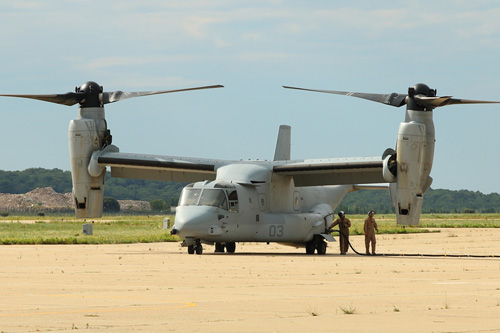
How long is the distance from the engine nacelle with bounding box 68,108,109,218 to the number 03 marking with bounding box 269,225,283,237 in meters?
5.86

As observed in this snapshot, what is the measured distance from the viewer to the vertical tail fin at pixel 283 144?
122ft

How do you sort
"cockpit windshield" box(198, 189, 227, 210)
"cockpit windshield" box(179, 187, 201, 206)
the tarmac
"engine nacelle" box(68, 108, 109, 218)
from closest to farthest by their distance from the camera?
the tarmac < "cockpit windshield" box(198, 189, 227, 210) < "cockpit windshield" box(179, 187, 201, 206) < "engine nacelle" box(68, 108, 109, 218)

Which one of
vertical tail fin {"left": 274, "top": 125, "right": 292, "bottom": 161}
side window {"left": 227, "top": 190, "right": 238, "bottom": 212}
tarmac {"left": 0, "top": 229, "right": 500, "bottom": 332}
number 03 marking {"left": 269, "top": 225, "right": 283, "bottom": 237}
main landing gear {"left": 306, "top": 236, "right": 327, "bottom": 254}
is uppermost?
vertical tail fin {"left": 274, "top": 125, "right": 292, "bottom": 161}

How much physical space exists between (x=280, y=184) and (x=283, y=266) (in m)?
8.91

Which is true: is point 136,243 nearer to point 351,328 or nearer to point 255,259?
point 255,259

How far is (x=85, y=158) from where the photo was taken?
3008 centimetres

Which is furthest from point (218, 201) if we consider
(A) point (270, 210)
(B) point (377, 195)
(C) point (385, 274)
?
(B) point (377, 195)

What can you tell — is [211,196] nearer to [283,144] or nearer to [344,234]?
[344,234]

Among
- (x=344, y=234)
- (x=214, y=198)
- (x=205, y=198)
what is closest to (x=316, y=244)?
(x=344, y=234)

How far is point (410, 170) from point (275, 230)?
16.9 feet

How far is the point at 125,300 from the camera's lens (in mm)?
13203

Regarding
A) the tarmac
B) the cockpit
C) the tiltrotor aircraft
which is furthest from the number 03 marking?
the tarmac

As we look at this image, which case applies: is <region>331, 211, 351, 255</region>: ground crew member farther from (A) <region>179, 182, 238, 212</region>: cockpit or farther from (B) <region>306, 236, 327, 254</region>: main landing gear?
(A) <region>179, 182, 238, 212</region>: cockpit

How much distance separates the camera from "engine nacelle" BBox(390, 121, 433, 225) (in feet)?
87.7
